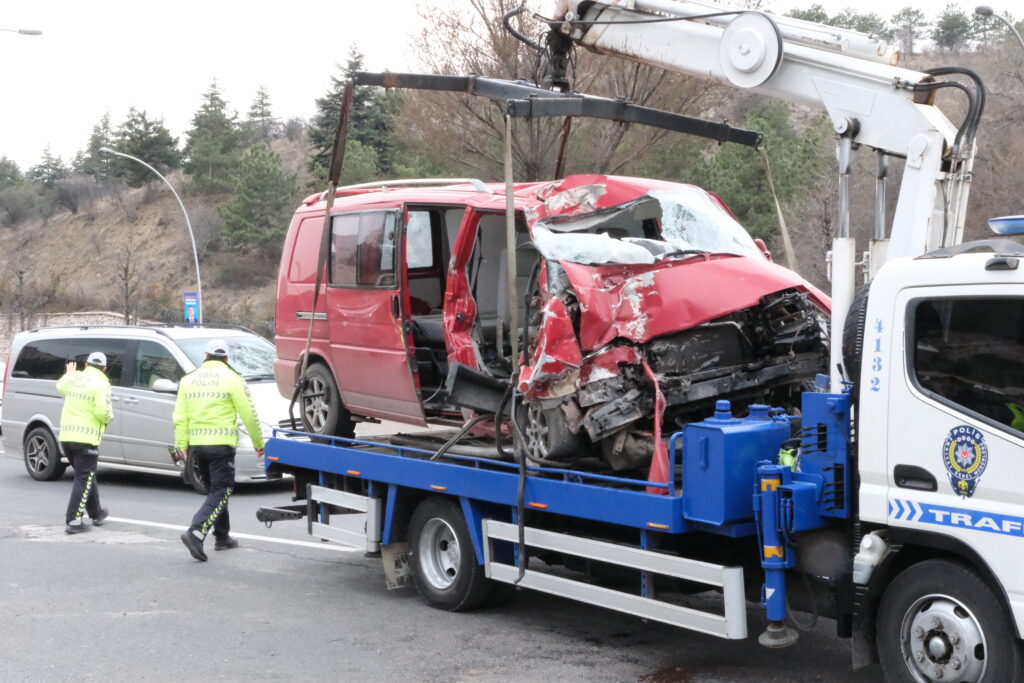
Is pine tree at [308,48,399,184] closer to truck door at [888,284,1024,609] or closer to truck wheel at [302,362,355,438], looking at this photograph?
truck wheel at [302,362,355,438]

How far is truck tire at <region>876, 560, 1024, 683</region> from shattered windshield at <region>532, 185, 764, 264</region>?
2.54 metres

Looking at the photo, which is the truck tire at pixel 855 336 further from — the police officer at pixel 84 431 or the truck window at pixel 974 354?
the police officer at pixel 84 431

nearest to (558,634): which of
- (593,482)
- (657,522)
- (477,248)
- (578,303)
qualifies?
(593,482)

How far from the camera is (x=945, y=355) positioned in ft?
15.7

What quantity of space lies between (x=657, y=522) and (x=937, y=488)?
5.02 ft

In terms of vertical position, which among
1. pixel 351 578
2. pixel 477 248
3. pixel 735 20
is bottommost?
pixel 351 578

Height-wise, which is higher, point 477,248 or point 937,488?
point 477,248

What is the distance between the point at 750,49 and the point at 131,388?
375 inches

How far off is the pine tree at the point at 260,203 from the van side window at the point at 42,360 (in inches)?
1427

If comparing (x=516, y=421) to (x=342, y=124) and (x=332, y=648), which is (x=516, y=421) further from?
(x=342, y=124)

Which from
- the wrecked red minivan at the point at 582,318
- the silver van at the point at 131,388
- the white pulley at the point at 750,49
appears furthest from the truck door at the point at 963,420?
the silver van at the point at 131,388

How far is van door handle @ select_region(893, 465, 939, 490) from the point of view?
15.7ft

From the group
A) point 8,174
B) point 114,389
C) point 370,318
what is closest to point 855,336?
point 370,318

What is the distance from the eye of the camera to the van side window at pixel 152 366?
13516 mm
